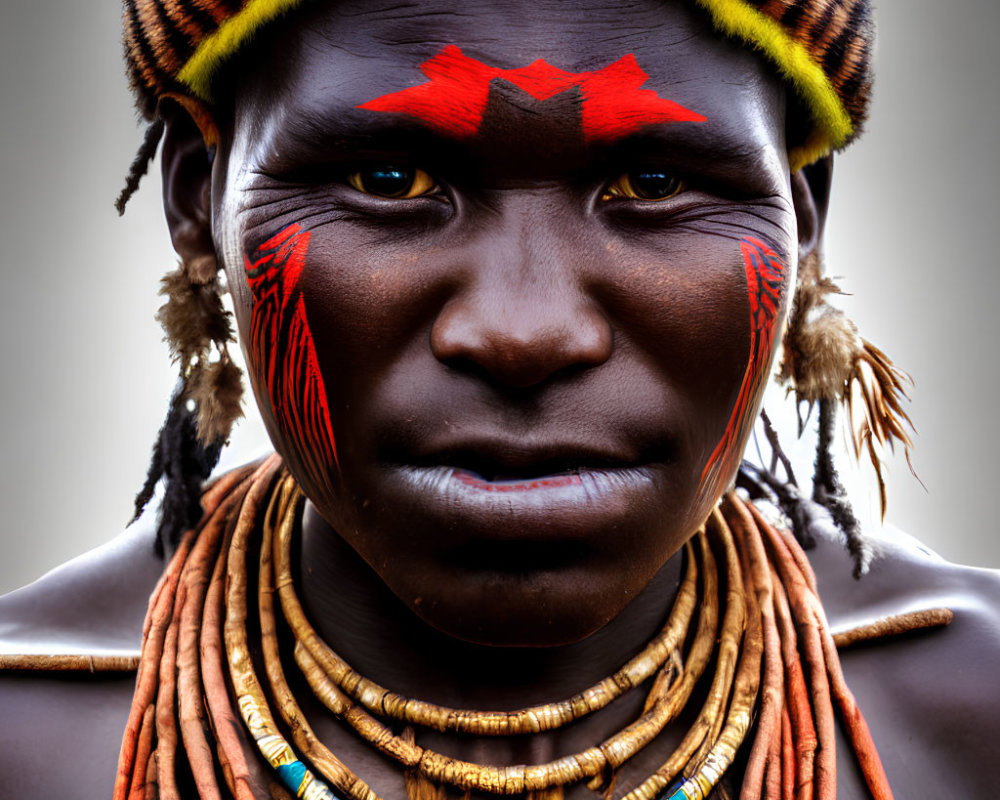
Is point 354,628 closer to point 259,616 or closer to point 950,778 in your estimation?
point 259,616

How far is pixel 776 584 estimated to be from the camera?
7.34 ft

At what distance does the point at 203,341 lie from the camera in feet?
7.30

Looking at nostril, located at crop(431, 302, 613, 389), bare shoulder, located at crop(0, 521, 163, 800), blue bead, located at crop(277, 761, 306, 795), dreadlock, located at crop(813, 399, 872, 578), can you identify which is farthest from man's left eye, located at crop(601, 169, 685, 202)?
bare shoulder, located at crop(0, 521, 163, 800)

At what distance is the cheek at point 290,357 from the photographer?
5.61ft

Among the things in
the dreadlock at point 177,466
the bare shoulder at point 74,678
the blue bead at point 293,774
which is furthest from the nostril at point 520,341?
the bare shoulder at point 74,678

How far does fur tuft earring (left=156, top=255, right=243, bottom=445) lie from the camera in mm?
2178

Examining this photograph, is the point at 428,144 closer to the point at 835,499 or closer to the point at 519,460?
the point at 519,460

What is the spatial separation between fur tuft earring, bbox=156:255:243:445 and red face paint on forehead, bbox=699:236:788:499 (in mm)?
1103

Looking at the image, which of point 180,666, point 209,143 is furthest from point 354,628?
point 209,143

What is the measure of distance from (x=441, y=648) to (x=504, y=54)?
110 centimetres

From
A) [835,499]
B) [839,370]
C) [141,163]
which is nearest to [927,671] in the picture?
[835,499]

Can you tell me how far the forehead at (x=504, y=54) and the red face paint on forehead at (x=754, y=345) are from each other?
0.20 m

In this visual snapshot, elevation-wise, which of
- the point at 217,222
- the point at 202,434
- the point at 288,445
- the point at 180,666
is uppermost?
the point at 217,222

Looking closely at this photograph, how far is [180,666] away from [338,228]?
95 cm
